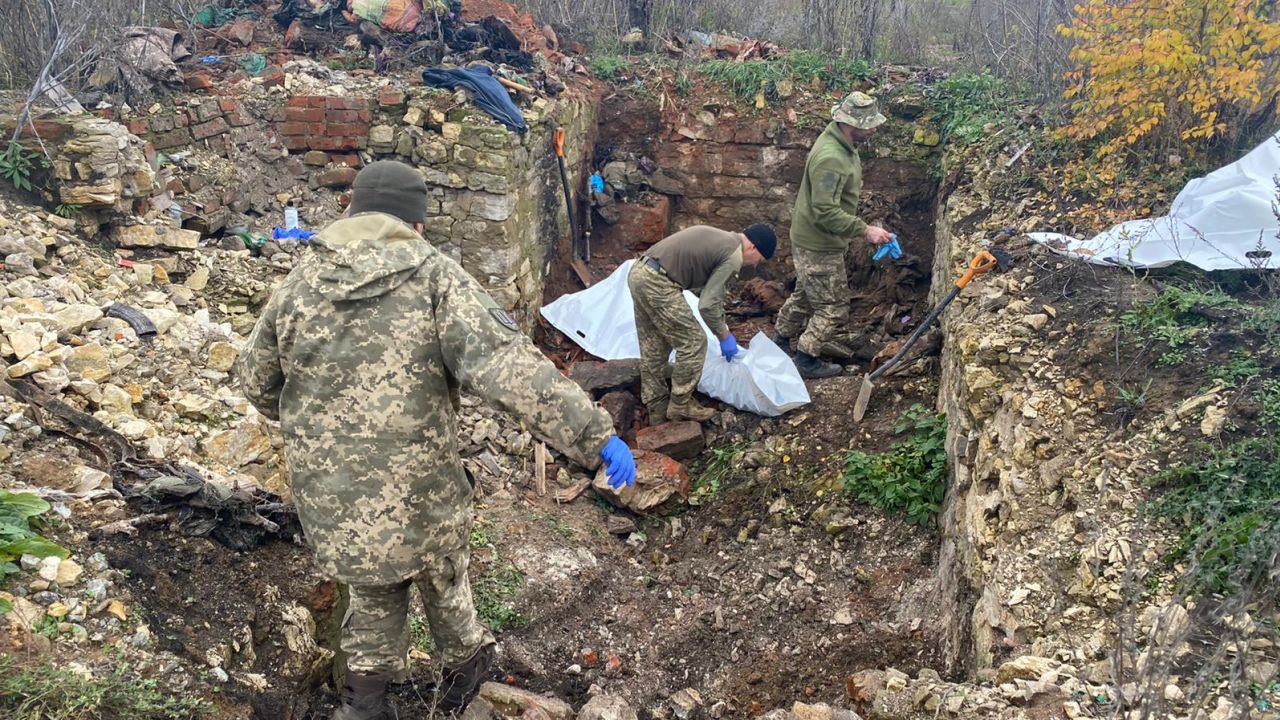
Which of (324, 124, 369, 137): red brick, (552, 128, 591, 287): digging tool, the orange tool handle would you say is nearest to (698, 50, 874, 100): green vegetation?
(552, 128, 591, 287): digging tool

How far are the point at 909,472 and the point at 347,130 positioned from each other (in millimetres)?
4621

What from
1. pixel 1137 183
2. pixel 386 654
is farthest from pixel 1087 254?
pixel 386 654

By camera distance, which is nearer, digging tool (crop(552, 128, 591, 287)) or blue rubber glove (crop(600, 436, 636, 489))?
blue rubber glove (crop(600, 436, 636, 489))

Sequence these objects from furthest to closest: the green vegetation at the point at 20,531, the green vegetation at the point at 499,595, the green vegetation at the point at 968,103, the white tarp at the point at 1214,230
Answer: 1. the green vegetation at the point at 968,103
2. the white tarp at the point at 1214,230
3. the green vegetation at the point at 499,595
4. the green vegetation at the point at 20,531

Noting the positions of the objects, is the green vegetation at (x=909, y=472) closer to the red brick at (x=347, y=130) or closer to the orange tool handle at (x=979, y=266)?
the orange tool handle at (x=979, y=266)

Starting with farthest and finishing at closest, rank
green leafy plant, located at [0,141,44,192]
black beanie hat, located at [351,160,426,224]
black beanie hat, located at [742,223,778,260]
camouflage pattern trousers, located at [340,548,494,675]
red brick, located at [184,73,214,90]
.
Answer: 1. red brick, located at [184,73,214,90]
2. black beanie hat, located at [742,223,778,260]
3. green leafy plant, located at [0,141,44,192]
4. camouflage pattern trousers, located at [340,548,494,675]
5. black beanie hat, located at [351,160,426,224]

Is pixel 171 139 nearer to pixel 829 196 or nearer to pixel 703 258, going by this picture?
pixel 703 258

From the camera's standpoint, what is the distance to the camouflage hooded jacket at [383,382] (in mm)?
2299

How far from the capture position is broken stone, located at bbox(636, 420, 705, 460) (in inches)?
209

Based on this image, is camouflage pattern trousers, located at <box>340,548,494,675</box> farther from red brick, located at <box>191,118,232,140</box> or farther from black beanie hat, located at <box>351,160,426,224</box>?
red brick, located at <box>191,118,232,140</box>

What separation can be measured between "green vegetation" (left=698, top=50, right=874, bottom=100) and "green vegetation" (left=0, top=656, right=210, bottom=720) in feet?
22.3

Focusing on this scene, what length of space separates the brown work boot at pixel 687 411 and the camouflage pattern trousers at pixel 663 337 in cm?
3

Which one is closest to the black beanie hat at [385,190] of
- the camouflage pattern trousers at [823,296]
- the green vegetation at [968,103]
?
the camouflage pattern trousers at [823,296]

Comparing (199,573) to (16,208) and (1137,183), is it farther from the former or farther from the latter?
(1137,183)
